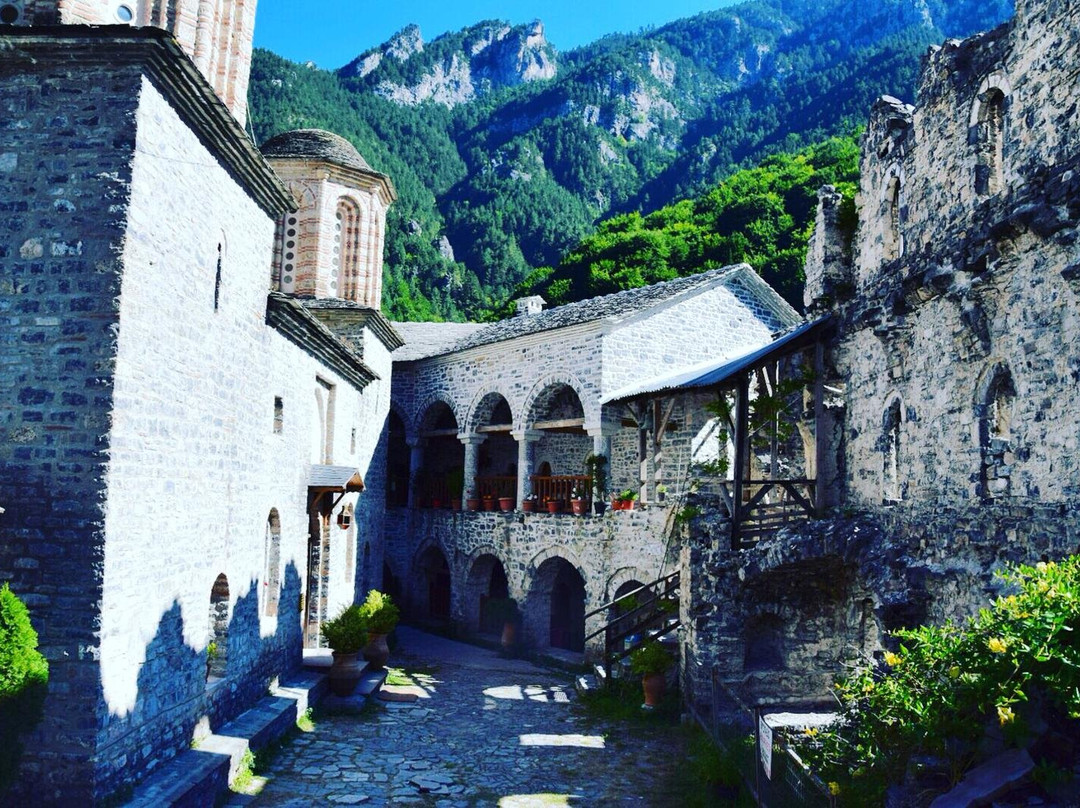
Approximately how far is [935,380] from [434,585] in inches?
622

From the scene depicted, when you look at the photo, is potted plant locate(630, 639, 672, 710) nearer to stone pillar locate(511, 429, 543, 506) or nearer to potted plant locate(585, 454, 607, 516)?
potted plant locate(585, 454, 607, 516)

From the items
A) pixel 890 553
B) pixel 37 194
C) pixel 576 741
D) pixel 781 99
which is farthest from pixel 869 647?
pixel 781 99

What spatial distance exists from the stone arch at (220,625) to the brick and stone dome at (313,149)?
10.8m

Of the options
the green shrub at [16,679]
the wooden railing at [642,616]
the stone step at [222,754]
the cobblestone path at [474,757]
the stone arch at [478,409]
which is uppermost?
the stone arch at [478,409]

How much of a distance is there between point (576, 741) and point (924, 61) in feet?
30.1

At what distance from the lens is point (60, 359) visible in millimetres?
6438

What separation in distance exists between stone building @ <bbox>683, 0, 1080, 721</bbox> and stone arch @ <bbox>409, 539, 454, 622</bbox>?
36.9ft

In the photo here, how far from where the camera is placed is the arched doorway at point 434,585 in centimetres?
2191

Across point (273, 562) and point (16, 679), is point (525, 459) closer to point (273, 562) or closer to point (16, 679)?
point (273, 562)

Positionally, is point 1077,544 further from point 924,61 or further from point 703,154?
point 703,154

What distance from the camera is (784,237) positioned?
40031 millimetres

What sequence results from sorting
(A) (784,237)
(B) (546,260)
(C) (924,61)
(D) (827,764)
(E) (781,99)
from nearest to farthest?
(D) (827,764), (C) (924,61), (A) (784,237), (B) (546,260), (E) (781,99)

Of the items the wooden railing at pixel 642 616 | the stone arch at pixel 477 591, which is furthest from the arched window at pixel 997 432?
the stone arch at pixel 477 591

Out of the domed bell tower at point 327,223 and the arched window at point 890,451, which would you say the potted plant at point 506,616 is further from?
the arched window at point 890,451
